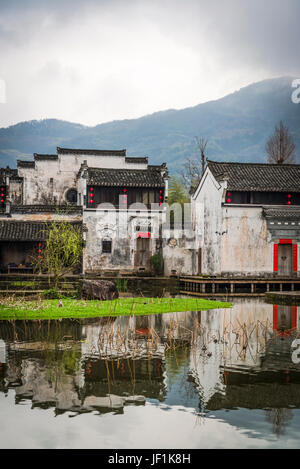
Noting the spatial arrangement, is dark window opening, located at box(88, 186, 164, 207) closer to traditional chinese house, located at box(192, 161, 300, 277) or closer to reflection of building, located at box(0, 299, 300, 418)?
traditional chinese house, located at box(192, 161, 300, 277)

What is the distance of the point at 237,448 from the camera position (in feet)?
20.1

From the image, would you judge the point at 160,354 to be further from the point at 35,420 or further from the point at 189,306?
the point at 189,306

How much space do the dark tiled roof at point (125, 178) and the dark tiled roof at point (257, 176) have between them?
444cm

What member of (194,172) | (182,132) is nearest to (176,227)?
(194,172)

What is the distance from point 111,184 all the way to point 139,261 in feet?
17.8

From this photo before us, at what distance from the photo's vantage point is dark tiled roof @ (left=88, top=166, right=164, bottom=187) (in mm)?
35250

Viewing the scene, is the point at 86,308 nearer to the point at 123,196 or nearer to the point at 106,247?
the point at 106,247

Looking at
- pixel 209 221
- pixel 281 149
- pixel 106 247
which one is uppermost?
pixel 281 149

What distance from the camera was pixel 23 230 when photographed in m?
32.1

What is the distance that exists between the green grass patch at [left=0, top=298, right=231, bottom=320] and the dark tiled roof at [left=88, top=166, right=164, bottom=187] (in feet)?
50.4

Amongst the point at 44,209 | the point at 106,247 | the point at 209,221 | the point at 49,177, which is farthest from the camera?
the point at 49,177

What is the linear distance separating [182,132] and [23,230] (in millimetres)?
140387
